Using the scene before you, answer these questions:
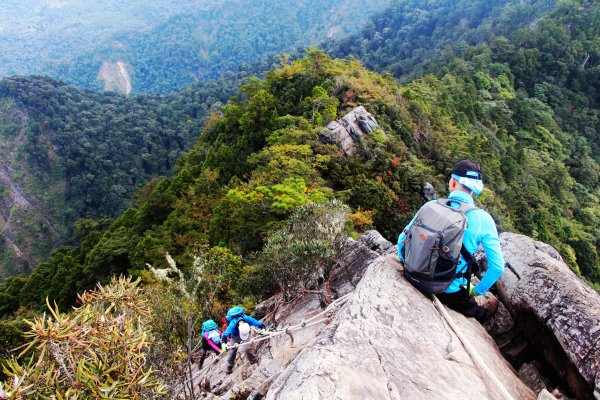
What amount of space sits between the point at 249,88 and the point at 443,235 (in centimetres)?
3562

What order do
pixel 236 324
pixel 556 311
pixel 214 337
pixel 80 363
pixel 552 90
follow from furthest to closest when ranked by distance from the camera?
pixel 552 90 → pixel 214 337 → pixel 236 324 → pixel 556 311 → pixel 80 363

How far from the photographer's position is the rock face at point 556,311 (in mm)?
4488

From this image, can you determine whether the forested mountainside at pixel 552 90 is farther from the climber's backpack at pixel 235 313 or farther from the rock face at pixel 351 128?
the climber's backpack at pixel 235 313

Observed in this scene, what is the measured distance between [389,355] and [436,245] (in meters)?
1.17

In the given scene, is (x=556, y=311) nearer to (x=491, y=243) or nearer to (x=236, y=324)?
(x=491, y=243)

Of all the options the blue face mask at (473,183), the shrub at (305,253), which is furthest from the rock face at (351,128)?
the blue face mask at (473,183)

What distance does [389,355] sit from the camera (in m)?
3.86

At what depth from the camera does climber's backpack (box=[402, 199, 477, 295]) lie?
162 inches

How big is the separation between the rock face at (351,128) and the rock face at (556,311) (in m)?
18.7

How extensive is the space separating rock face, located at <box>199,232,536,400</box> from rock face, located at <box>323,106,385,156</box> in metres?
19.7

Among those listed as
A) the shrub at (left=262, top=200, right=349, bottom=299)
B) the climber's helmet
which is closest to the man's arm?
the climber's helmet

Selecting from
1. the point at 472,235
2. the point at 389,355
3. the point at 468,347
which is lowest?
the point at 468,347

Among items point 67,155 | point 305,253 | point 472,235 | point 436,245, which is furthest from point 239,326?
point 67,155

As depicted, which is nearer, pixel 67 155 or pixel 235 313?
pixel 235 313
